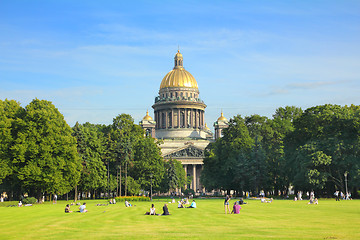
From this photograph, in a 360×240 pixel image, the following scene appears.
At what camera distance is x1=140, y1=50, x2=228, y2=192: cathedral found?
166 metres

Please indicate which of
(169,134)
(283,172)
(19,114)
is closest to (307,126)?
(283,172)

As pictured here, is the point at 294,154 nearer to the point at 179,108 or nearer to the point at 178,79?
the point at 179,108

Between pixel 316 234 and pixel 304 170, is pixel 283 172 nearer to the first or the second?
pixel 304 170

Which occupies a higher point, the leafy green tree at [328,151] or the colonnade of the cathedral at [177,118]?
the colonnade of the cathedral at [177,118]

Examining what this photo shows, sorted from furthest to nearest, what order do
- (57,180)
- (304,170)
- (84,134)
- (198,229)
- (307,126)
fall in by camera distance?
1. (84,134)
2. (307,126)
3. (304,170)
4. (57,180)
5. (198,229)

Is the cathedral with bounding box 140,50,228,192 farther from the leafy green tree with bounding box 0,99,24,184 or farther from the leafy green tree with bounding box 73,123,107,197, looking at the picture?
the leafy green tree with bounding box 0,99,24,184

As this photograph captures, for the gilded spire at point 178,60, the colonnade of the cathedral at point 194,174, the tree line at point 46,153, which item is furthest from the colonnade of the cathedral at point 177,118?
the tree line at point 46,153

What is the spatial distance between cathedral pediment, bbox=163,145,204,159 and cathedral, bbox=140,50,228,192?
5691 mm

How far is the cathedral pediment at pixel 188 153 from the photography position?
154 meters

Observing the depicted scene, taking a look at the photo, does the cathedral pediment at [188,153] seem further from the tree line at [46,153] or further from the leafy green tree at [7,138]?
the leafy green tree at [7,138]

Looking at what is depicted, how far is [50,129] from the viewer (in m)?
61.2

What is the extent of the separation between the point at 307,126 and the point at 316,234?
50.4m

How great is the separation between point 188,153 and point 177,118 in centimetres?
2214

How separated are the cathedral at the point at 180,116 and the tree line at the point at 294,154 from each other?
70.2m
